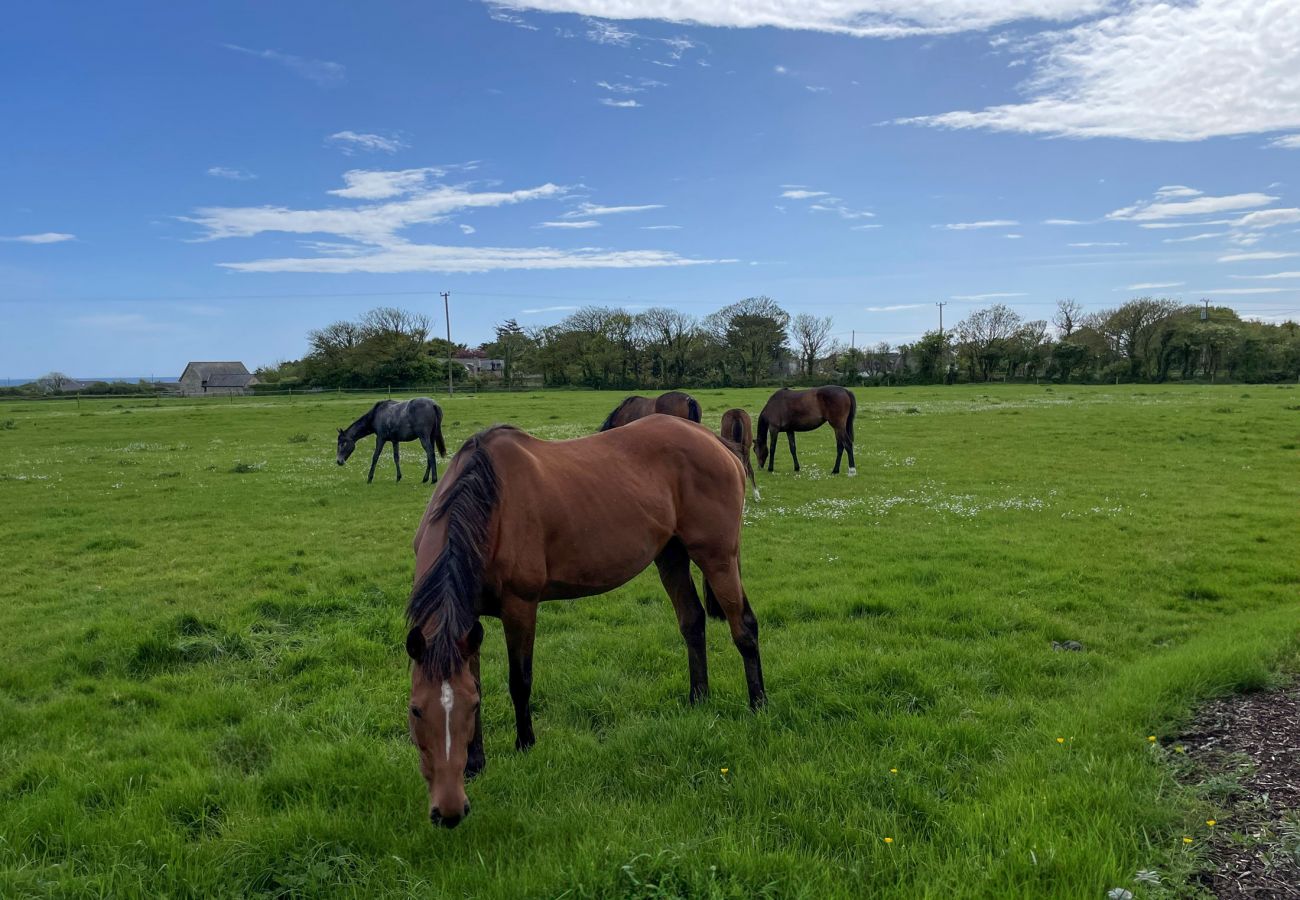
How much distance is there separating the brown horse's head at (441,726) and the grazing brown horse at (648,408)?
335 inches

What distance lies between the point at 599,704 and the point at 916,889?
262 centimetres

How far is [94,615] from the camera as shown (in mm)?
7363

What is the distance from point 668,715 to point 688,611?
0.74 metres

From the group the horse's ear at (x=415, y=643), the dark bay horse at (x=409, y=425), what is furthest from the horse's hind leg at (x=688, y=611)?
the dark bay horse at (x=409, y=425)

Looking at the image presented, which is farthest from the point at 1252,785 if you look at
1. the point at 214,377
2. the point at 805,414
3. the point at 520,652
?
the point at 214,377

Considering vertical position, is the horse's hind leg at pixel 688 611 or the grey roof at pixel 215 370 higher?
the grey roof at pixel 215 370

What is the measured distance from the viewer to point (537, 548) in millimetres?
4270

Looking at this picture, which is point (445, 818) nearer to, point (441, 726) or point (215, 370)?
point (441, 726)

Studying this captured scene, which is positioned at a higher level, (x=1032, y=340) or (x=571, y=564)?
(x=1032, y=340)

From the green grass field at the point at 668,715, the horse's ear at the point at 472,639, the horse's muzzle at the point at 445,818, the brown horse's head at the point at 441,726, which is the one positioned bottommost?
the green grass field at the point at 668,715

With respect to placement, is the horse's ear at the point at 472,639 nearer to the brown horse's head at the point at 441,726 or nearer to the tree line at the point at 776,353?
the brown horse's head at the point at 441,726

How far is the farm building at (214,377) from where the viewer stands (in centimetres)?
8262

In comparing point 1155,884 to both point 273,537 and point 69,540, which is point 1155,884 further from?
point 69,540

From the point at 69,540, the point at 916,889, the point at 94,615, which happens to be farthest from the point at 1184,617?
the point at 69,540
